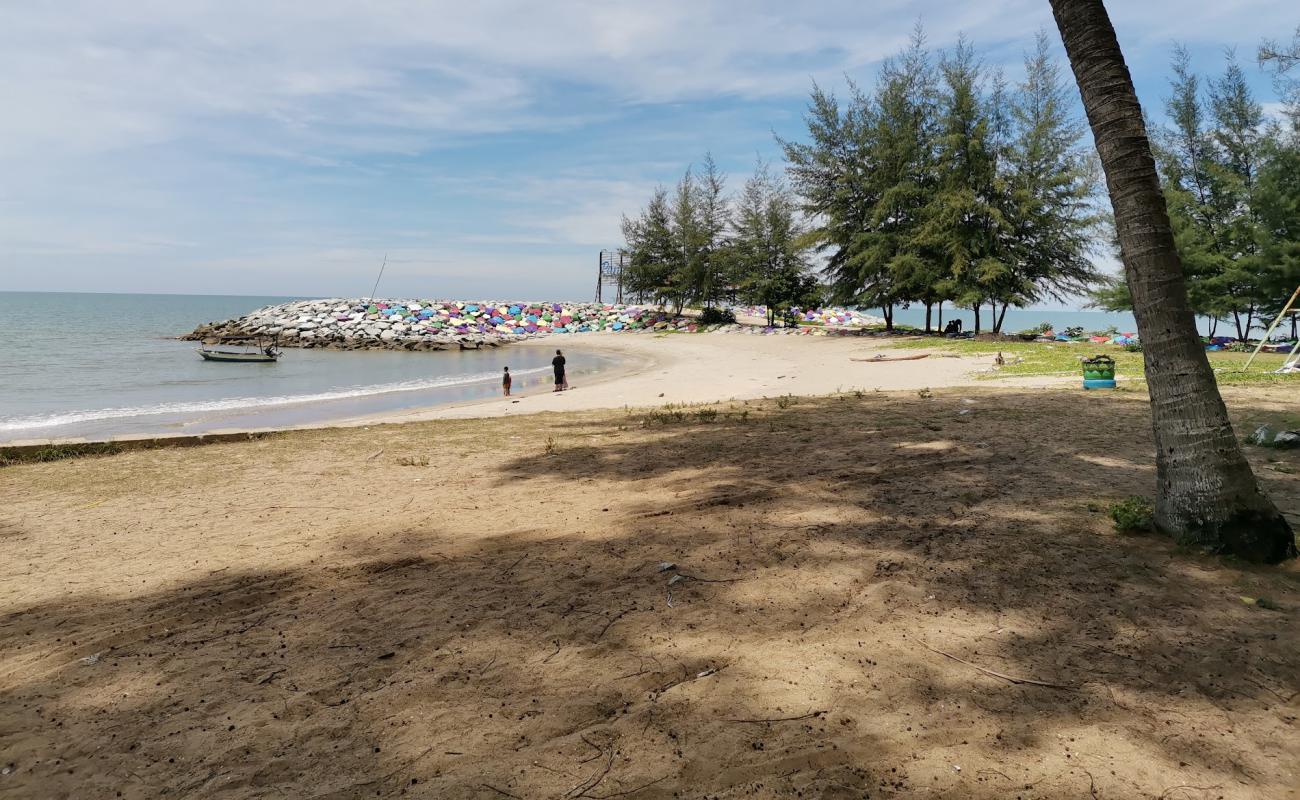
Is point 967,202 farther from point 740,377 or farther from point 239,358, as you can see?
point 239,358

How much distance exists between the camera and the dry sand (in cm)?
272

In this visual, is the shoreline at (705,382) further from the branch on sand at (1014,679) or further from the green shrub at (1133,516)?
the branch on sand at (1014,679)

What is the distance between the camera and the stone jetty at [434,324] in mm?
48312

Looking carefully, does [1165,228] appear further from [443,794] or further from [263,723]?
[263,723]

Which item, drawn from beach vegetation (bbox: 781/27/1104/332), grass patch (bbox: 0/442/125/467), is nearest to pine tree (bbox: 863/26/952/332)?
beach vegetation (bbox: 781/27/1104/332)

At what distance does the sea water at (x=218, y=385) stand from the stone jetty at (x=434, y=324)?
13.3 feet

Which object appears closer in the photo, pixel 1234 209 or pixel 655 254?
pixel 1234 209

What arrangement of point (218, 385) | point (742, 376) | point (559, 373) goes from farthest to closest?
point (218, 385), point (742, 376), point (559, 373)

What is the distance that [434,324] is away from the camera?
5409cm

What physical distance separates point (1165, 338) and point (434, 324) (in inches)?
2124

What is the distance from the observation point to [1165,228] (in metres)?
4.42

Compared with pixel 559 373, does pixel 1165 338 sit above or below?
above

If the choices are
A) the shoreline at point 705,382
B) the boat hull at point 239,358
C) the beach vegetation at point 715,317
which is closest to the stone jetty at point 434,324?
the beach vegetation at point 715,317

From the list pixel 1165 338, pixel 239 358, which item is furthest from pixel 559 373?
pixel 239 358
